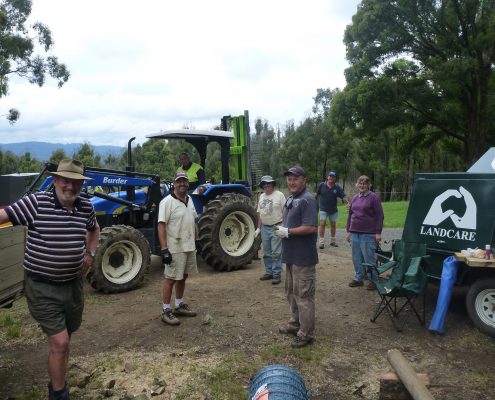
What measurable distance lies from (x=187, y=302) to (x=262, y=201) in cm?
192

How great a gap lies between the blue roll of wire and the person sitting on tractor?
5001 mm

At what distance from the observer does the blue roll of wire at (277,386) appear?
8.75 feet

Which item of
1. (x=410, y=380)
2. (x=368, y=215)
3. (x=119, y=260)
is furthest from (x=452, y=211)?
(x=119, y=260)

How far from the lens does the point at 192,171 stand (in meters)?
7.70

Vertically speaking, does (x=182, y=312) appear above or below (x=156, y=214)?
below

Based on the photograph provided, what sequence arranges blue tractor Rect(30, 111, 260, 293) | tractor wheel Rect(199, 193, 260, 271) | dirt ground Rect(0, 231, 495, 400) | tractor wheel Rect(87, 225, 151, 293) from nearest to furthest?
dirt ground Rect(0, 231, 495, 400), tractor wheel Rect(87, 225, 151, 293), blue tractor Rect(30, 111, 260, 293), tractor wheel Rect(199, 193, 260, 271)

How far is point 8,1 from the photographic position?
21078 mm

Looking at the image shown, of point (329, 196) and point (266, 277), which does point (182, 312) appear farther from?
point (329, 196)

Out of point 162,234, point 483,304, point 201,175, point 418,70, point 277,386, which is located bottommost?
point 483,304

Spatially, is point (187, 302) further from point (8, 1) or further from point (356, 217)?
point (8, 1)

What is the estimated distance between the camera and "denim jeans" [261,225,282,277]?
6738 millimetres

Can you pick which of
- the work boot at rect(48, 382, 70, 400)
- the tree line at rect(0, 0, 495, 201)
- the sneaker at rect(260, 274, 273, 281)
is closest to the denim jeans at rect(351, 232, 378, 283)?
the sneaker at rect(260, 274, 273, 281)

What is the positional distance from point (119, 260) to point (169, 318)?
1.68 m

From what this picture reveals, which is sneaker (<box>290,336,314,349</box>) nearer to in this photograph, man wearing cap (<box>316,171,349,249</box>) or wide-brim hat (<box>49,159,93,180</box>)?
wide-brim hat (<box>49,159,93,180</box>)
